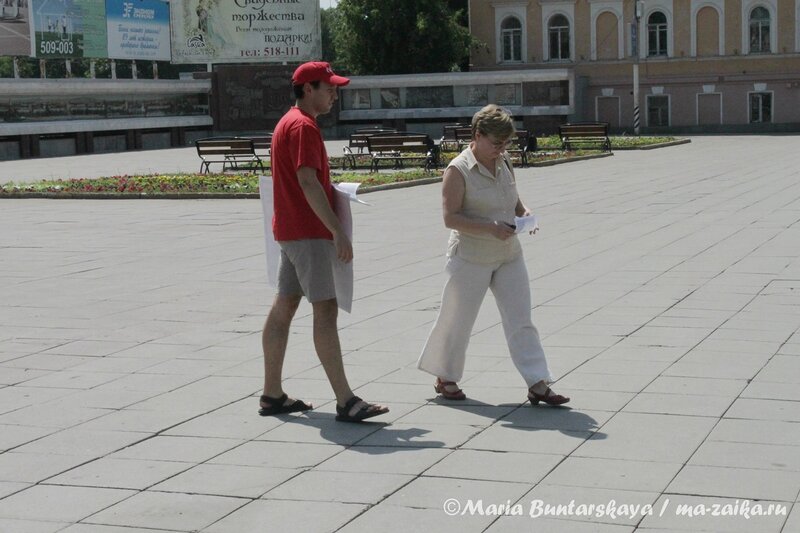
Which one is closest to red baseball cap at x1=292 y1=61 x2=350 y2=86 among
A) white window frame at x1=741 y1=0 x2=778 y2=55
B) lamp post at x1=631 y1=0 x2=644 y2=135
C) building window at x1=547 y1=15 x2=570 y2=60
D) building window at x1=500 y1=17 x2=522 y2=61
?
lamp post at x1=631 y1=0 x2=644 y2=135

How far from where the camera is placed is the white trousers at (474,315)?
22.6 feet

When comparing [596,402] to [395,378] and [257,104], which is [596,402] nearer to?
[395,378]

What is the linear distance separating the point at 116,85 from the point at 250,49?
290 inches

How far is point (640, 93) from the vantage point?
59406mm

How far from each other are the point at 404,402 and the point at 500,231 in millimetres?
1088

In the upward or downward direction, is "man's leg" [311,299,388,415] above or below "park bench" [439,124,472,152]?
below

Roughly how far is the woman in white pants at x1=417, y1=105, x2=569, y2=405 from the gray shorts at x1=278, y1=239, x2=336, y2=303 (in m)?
0.71

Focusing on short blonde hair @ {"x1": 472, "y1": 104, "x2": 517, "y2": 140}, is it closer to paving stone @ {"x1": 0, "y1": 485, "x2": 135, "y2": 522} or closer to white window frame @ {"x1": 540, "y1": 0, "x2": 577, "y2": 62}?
paving stone @ {"x1": 0, "y1": 485, "x2": 135, "y2": 522}

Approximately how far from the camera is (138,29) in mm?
52500

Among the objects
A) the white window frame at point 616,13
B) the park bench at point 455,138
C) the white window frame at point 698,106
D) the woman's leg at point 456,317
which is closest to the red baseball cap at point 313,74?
the woman's leg at point 456,317

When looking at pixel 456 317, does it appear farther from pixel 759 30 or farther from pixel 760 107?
pixel 759 30

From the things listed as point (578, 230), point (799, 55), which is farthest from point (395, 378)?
point (799, 55)

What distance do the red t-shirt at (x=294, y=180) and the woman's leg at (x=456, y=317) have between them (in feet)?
2.84

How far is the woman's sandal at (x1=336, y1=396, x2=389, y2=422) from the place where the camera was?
6.46 metres
